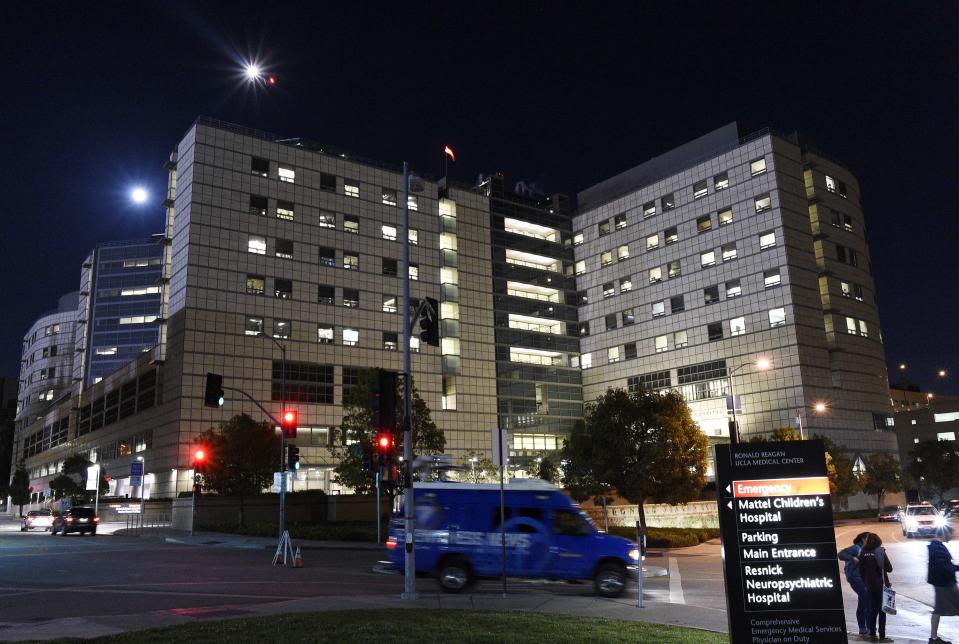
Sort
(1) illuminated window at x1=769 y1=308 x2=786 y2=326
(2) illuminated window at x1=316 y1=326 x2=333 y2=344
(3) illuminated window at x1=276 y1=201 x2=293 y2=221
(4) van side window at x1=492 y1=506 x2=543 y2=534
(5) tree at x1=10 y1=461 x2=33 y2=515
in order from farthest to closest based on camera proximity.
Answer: (5) tree at x1=10 y1=461 x2=33 y2=515
(3) illuminated window at x1=276 y1=201 x2=293 y2=221
(2) illuminated window at x1=316 y1=326 x2=333 y2=344
(1) illuminated window at x1=769 y1=308 x2=786 y2=326
(4) van side window at x1=492 y1=506 x2=543 y2=534

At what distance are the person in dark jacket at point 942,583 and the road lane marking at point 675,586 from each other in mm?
6188

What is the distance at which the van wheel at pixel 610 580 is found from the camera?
19.2m

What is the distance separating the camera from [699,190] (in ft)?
270

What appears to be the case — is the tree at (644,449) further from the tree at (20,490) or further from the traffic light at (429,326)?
the tree at (20,490)

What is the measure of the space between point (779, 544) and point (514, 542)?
11211 millimetres

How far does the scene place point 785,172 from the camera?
76.0 meters

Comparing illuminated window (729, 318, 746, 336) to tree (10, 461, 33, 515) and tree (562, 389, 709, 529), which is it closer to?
tree (562, 389, 709, 529)

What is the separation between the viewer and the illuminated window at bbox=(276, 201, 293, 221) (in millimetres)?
73562

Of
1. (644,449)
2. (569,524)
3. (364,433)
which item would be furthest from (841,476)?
(569,524)

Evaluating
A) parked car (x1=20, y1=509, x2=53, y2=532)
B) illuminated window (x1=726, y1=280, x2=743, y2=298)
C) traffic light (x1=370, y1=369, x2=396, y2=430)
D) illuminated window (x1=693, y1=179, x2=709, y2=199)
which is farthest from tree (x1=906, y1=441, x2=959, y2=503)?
parked car (x1=20, y1=509, x2=53, y2=532)

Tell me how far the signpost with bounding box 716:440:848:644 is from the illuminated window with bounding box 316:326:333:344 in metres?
65.9

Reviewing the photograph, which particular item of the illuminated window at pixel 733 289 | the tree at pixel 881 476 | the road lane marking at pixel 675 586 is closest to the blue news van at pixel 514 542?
the road lane marking at pixel 675 586

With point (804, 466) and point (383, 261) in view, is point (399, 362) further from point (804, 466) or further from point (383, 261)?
point (804, 466)

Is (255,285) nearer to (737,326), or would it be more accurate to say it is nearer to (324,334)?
(324,334)
